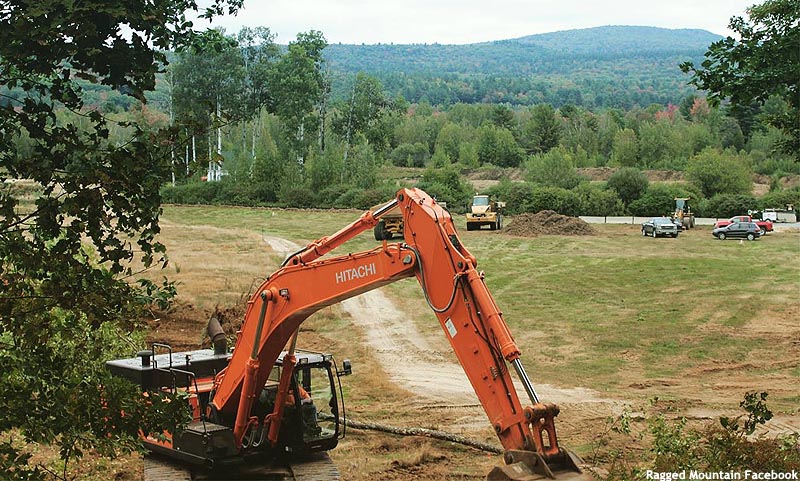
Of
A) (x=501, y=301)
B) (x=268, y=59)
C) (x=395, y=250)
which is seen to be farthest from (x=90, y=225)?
(x=268, y=59)

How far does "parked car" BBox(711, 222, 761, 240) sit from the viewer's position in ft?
170

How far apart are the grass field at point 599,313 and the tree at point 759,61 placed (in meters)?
6.67

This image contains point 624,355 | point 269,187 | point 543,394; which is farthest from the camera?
point 269,187

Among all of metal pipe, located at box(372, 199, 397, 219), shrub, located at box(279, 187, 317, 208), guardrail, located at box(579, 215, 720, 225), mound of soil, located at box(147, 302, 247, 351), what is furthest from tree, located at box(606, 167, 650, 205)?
metal pipe, located at box(372, 199, 397, 219)

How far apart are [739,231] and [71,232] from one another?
48.4m

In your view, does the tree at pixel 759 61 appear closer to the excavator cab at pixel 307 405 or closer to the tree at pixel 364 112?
the excavator cab at pixel 307 405

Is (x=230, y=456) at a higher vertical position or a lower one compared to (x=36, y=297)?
lower

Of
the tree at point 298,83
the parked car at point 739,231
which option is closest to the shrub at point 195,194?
the tree at point 298,83

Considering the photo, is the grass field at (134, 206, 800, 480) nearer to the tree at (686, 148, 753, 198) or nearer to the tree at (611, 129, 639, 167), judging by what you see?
the tree at (686, 148, 753, 198)

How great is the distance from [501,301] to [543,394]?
1194 cm

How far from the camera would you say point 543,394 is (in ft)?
67.4

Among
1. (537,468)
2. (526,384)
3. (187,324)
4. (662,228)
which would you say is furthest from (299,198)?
(537,468)

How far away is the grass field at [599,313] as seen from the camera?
20156 mm

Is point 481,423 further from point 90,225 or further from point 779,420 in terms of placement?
point 90,225
